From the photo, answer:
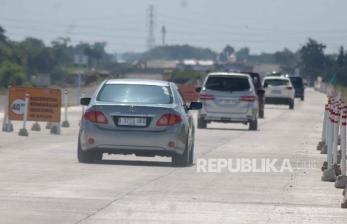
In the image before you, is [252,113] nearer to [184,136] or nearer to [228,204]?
[184,136]

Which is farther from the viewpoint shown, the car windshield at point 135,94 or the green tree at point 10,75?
the green tree at point 10,75

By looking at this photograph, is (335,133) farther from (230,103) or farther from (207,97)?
(207,97)

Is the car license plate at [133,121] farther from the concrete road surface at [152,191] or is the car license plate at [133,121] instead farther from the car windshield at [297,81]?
the car windshield at [297,81]

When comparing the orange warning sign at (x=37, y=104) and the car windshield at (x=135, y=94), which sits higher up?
the car windshield at (x=135, y=94)

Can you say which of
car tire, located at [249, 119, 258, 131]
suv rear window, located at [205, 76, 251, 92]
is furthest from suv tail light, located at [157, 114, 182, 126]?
suv rear window, located at [205, 76, 251, 92]

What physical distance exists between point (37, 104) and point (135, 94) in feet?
39.7

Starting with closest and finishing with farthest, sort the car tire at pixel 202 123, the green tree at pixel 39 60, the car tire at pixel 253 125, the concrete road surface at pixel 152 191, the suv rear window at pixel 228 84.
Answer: the concrete road surface at pixel 152 191 → the car tire at pixel 253 125 → the car tire at pixel 202 123 → the suv rear window at pixel 228 84 → the green tree at pixel 39 60

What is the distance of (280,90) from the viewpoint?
217 ft

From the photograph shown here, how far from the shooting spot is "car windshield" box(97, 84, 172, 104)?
21484mm

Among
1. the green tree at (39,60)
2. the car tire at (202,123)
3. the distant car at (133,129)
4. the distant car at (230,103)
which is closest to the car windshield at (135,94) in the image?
the distant car at (133,129)

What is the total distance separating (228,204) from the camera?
591 inches

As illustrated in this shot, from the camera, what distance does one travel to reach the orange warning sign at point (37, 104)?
33188 mm

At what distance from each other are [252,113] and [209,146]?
10.5 metres

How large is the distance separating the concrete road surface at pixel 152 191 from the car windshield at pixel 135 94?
3.58 ft
